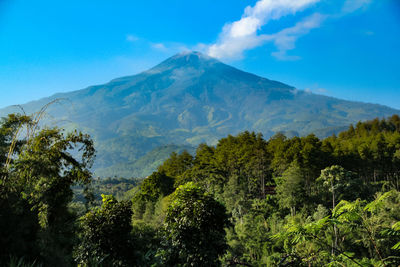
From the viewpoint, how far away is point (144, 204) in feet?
131

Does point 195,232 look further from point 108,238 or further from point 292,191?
point 292,191

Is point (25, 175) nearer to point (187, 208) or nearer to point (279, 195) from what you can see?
point (187, 208)

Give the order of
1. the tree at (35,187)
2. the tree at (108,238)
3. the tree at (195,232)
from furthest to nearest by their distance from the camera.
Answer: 1. the tree at (108,238)
2. the tree at (35,187)
3. the tree at (195,232)

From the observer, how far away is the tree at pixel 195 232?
5375mm

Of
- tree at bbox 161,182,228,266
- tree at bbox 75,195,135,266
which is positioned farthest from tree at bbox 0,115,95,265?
tree at bbox 161,182,228,266

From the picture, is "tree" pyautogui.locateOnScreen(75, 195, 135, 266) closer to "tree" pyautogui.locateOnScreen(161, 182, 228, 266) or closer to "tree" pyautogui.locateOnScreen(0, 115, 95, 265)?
"tree" pyautogui.locateOnScreen(0, 115, 95, 265)

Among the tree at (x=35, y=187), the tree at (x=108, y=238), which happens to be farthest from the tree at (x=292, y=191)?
the tree at (x=35, y=187)

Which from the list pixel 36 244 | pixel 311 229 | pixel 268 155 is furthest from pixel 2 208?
pixel 268 155

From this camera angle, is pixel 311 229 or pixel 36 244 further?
pixel 36 244

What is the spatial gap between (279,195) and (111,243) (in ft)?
79.1

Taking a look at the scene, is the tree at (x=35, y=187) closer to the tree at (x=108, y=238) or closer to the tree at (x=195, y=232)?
the tree at (x=108, y=238)

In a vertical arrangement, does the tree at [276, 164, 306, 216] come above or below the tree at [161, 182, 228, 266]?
below

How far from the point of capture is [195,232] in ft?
18.1

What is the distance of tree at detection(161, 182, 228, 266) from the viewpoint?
17.6 ft
